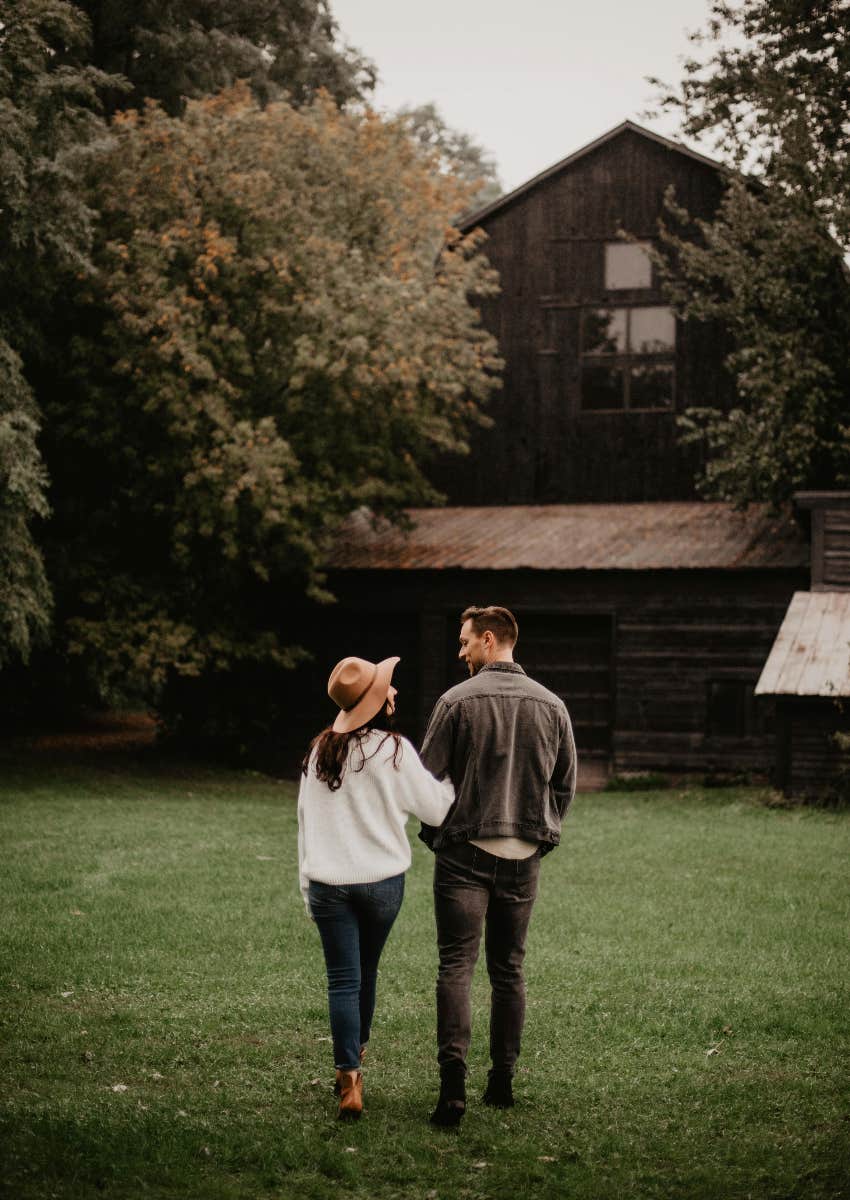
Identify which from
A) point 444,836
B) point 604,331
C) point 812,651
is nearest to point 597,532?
point 604,331

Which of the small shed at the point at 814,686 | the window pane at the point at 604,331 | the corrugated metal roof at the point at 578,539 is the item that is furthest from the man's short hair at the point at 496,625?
the window pane at the point at 604,331

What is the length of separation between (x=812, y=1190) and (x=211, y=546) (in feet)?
57.4

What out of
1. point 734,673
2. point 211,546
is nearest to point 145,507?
point 211,546

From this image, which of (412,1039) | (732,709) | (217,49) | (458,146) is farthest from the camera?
(458,146)

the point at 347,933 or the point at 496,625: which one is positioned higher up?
the point at 496,625

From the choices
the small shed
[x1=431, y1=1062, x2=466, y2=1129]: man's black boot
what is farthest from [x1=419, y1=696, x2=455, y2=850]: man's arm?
the small shed

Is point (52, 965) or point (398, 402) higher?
point (398, 402)

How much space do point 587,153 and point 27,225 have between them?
1258cm

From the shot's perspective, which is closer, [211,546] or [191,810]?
[191,810]

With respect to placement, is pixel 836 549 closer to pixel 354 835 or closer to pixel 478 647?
pixel 478 647

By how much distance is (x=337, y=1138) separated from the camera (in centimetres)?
577

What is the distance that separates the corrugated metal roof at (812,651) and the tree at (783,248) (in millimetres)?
2117

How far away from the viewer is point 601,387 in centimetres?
2670

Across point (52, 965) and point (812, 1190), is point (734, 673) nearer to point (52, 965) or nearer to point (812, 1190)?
point (52, 965)
